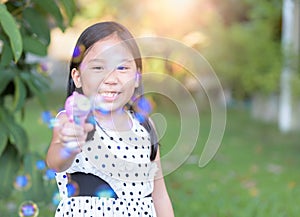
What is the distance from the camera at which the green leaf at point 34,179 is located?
3.12 meters

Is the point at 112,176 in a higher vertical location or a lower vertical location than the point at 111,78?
lower

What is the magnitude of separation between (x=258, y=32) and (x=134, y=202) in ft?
26.3

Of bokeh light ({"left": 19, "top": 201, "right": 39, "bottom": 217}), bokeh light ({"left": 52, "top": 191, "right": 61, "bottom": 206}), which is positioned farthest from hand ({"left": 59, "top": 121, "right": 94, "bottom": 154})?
bokeh light ({"left": 52, "top": 191, "right": 61, "bottom": 206})

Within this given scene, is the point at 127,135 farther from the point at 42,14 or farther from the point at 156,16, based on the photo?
the point at 156,16

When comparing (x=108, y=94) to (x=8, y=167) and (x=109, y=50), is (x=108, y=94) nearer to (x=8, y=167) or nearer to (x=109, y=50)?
(x=109, y=50)

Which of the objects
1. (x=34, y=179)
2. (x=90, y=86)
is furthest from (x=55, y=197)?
(x=90, y=86)

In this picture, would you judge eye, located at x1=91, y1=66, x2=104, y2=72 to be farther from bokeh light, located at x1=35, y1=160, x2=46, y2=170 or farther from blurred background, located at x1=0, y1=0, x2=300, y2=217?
bokeh light, located at x1=35, y1=160, x2=46, y2=170

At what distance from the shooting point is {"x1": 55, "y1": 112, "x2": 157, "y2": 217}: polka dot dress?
1898 mm

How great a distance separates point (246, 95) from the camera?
42.1 feet

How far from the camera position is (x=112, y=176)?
1919mm

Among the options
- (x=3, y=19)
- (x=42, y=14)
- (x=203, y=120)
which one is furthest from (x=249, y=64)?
(x=3, y=19)

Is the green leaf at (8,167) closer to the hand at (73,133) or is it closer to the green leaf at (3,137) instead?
the green leaf at (3,137)

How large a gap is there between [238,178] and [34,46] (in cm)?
341

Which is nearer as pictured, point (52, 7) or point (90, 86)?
point (90, 86)
